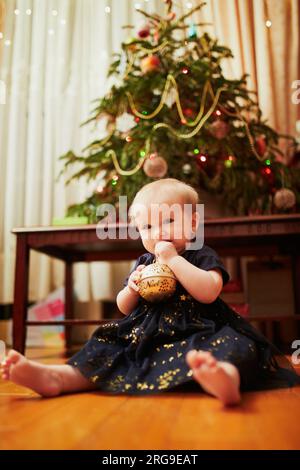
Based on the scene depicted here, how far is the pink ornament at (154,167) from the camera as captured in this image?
161cm

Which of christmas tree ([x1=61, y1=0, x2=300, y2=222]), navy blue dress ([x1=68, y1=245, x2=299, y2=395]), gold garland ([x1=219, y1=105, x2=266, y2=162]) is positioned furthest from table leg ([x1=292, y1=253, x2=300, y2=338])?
navy blue dress ([x1=68, y1=245, x2=299, y2=395])

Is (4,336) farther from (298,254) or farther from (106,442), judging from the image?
(106,442)

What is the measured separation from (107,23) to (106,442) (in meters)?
2.30

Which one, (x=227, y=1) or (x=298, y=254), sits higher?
(x=227, y=1)

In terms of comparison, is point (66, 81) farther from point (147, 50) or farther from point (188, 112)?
point (188, 112)

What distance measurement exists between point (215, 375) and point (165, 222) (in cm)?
38

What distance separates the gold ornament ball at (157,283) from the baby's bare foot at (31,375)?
9.7 inches

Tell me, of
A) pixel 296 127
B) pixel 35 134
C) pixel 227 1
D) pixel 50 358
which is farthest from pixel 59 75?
pixel 50 358

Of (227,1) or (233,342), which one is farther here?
(227,1)

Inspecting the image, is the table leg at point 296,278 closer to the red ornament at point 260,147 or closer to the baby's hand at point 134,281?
the red ornament at point 260,147

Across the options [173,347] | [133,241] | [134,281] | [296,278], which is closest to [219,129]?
[133,241]

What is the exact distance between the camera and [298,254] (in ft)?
5.84

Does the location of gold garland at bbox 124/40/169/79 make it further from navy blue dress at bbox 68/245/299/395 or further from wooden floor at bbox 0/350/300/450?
wooden floor at bbox 0/350/300/450

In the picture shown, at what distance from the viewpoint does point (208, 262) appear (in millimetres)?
928
